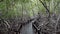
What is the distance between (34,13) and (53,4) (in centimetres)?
50

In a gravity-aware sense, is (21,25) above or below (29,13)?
below

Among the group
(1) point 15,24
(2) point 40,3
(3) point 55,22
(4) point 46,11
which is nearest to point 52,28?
(3) point 55,22

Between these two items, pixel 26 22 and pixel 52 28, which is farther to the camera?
pixel 26 22

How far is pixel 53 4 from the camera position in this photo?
12.1 ft

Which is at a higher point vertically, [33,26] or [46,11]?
[46,11]

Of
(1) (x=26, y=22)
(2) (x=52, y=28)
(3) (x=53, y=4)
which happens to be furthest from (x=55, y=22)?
(1) (x=26, y=22)

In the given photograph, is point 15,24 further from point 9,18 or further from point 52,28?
point 52,28

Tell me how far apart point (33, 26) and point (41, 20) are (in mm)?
259

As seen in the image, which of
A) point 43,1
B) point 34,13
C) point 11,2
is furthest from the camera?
point 34,13

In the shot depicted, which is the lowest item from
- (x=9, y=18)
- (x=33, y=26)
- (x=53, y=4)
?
(x=33, y=26)

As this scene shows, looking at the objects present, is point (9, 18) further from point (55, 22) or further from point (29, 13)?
point (55, 22)

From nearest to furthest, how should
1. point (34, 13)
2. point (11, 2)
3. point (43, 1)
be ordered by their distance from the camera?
point (11, 2) → point (43, 1) → point (34, 13)

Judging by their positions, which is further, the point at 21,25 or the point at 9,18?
the point at 21,25

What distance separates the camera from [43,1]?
3.55 meters
